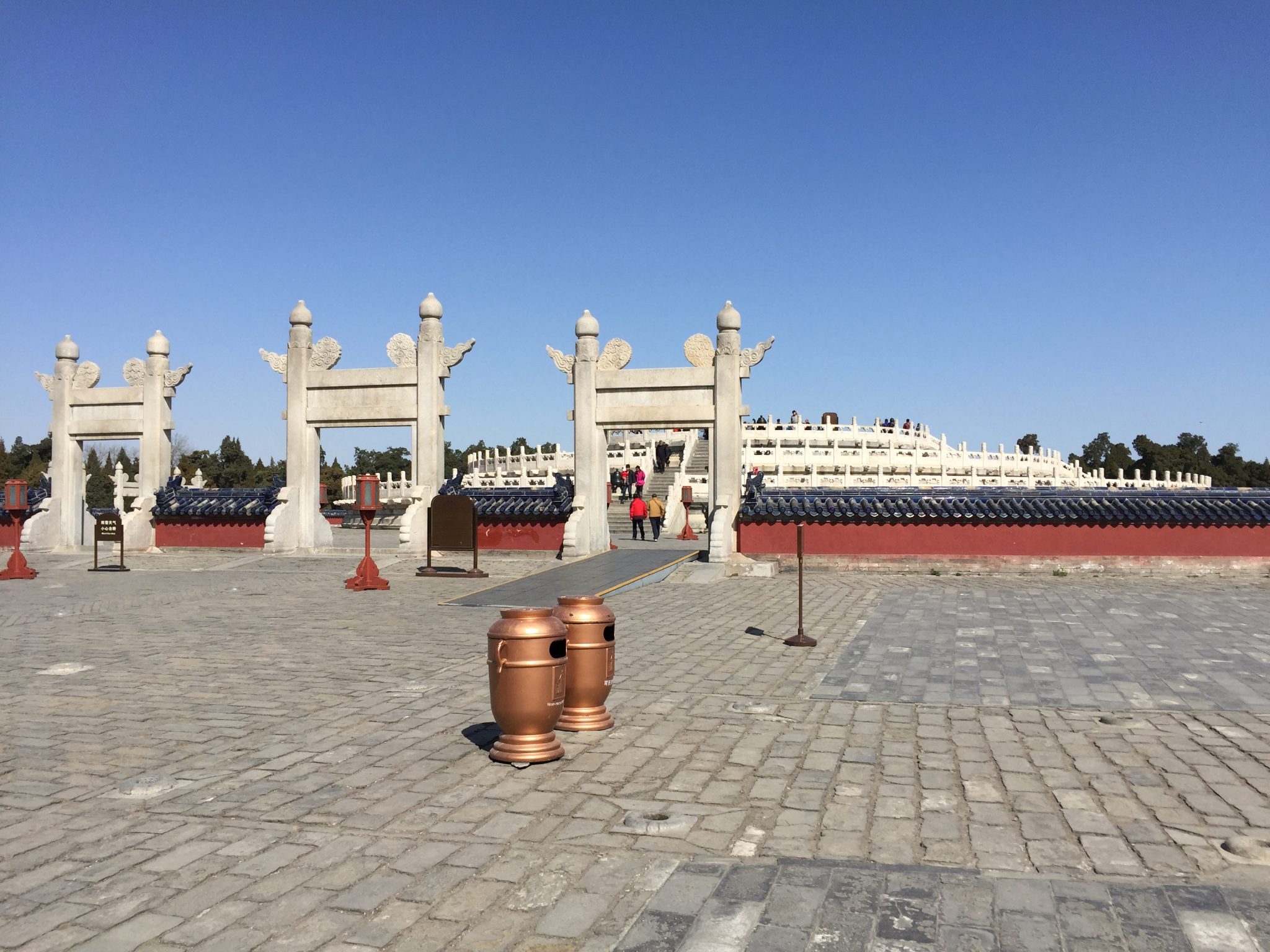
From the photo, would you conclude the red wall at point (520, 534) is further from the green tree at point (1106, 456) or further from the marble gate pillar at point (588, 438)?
the green tree at point (1106, 456)

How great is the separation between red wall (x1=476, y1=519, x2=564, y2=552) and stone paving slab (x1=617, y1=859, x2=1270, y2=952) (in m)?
17.8

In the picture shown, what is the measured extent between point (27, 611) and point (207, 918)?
475 inches

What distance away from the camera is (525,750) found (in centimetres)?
600

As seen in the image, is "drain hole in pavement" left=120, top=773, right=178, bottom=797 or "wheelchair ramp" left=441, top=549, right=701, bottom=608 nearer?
"drain hole in pavement" left=120, top=773, right=178, bottom=797

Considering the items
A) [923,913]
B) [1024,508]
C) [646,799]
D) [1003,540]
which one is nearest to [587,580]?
[1003,540]

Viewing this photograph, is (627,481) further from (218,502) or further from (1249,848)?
(1249,848)

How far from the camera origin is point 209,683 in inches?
337

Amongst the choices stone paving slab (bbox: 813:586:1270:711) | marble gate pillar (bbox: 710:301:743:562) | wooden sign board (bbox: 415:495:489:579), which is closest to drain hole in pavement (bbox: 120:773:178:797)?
stone paving slab (bbox: 813:586:1270:711)

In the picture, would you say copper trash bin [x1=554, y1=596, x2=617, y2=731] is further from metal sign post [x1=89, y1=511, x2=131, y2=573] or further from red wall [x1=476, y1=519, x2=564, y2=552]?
metal sign post [x1=89, y1=511, x2=131, y2=573]

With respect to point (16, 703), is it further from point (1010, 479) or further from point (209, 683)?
point (1010, 479)

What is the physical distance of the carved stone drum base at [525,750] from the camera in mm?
5984

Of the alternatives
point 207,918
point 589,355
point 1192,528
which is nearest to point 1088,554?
point 1192,528

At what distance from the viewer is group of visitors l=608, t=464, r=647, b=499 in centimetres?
3484

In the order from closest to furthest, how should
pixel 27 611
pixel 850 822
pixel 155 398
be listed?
pixel 850 822
pixel 27 611
pixel 155 398
